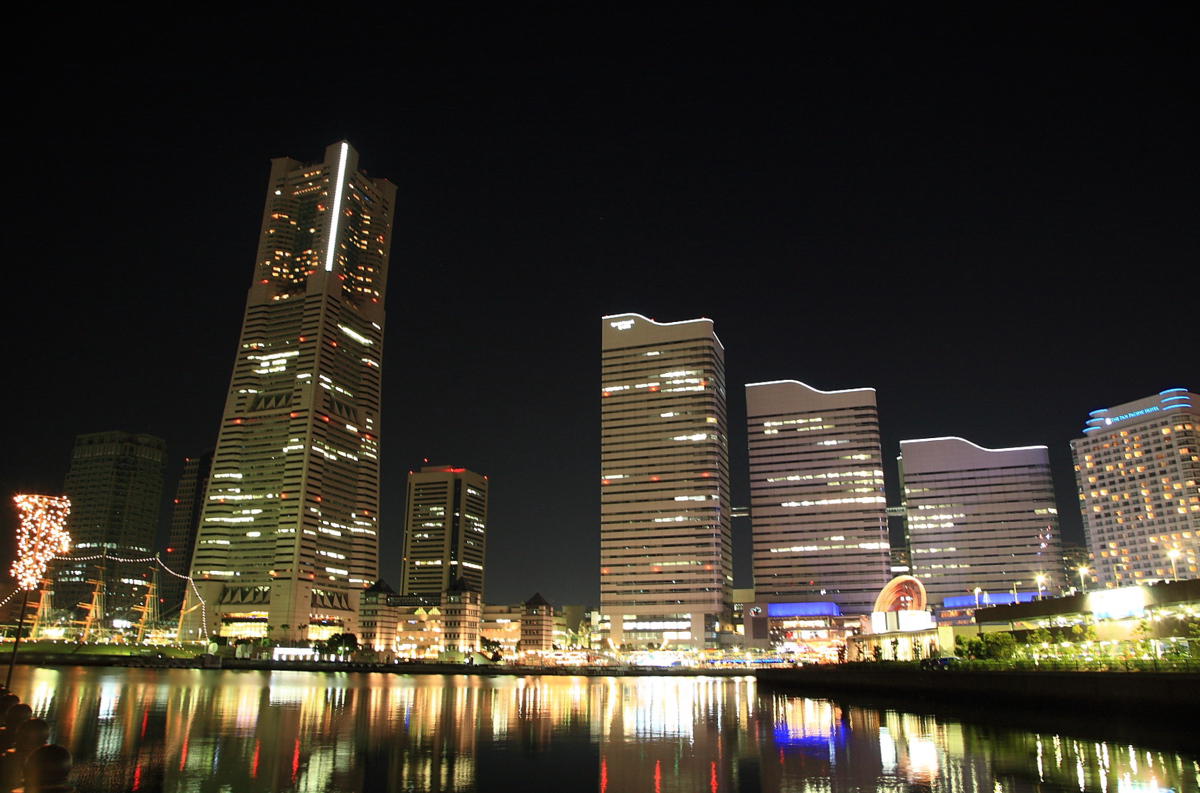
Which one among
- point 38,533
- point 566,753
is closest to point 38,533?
point 38,533

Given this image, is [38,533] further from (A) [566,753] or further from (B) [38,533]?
(A) [566,753]

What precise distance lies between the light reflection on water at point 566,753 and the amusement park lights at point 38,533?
853 centimetres

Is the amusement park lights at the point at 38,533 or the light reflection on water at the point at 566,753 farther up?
the amusement park lights at the point at 38,533

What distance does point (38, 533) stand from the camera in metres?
47.9

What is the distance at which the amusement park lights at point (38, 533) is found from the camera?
152 ft

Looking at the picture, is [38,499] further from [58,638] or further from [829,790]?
[58,638]

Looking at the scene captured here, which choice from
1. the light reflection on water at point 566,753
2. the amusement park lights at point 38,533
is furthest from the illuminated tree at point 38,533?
the light reflection on water at point 566,753

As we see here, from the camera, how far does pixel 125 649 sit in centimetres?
15525

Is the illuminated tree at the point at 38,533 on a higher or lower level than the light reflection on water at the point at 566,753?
higher

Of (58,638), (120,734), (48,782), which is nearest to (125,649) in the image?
(58,638)

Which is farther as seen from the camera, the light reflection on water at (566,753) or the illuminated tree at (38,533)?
the illuminated tree at (38,533)

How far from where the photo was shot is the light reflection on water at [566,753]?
2527 centimetres

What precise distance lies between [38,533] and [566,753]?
36118 millimetres

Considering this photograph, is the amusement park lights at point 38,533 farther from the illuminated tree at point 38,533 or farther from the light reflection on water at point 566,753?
the light reflection on water at point 566,753
